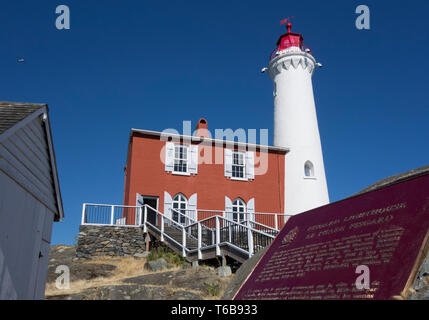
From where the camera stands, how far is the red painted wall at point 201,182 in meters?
22.2

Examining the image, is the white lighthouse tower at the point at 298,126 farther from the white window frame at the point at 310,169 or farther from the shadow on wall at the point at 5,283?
the shadow on wall at the point at 5,283

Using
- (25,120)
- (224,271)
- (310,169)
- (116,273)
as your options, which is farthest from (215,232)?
(310,169)

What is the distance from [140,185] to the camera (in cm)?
2200

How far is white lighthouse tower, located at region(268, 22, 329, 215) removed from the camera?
24422 mm

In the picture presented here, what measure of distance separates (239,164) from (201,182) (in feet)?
9.00

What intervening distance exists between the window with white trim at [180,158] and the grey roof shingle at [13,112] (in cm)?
1307

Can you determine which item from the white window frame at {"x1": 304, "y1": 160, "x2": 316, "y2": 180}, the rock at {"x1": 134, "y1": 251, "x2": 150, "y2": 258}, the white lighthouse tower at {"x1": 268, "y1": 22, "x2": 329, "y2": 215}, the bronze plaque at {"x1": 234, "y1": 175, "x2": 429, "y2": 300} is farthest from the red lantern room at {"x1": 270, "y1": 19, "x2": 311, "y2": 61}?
the bronze plaque at {"x1": 234, "y1": 175, "x2": 429, "y2": 300}

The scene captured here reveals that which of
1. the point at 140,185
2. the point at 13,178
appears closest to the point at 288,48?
the point at 140,185

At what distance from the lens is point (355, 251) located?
3.62 meters

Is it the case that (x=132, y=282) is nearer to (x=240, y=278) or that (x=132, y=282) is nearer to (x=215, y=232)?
→ (x=215, y=232)

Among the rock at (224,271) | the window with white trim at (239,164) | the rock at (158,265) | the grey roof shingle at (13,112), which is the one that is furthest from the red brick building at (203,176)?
the grey roof shingle at (13,112)

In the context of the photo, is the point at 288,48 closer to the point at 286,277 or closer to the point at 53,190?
the point at 53,190
